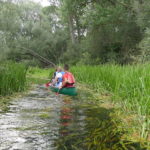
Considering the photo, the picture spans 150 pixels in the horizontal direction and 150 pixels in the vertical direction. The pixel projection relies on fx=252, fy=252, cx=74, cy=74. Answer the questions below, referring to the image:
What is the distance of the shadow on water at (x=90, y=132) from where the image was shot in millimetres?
4270

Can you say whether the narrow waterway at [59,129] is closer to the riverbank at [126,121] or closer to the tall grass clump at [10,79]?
the riverbank at [126,121]

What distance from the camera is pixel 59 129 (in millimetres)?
5223

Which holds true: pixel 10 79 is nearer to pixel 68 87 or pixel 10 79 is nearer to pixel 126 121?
pixel 68 87

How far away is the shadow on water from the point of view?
14.0ft

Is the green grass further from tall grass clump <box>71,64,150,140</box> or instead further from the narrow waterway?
the narrow waterway

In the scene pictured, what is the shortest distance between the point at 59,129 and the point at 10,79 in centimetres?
446

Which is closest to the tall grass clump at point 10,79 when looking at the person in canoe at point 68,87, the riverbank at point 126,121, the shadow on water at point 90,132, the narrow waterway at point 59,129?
the narrow waterway at point 59,129

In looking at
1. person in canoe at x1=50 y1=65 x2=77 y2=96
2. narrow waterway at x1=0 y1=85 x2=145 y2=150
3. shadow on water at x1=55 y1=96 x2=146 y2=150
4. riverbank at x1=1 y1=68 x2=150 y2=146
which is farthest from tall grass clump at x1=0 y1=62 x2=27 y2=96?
shadow on water at x1=55 y1=96 x2=146 y2=150

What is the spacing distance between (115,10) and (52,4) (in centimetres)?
2023

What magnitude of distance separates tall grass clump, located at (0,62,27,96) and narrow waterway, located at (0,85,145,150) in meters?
1.36

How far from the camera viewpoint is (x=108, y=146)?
427cm

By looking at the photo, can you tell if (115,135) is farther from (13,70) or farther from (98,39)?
(98,39)

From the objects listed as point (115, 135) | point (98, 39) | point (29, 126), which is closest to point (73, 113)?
point (29, 126)

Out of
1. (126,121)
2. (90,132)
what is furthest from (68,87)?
(90,132)
